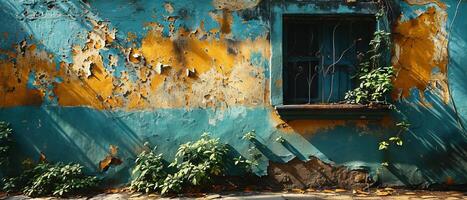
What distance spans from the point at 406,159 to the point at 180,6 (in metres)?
3.27

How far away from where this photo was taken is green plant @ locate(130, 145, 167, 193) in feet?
16.3

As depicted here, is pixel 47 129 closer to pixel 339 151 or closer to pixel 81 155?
pixel 81 155

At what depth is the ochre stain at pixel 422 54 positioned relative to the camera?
17.1 ft

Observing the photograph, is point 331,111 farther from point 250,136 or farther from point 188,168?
point 188,168

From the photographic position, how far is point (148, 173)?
504 centimetres

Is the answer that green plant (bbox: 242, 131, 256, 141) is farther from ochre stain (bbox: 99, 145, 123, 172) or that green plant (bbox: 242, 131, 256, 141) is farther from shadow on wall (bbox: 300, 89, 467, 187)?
ochre stain (bbox: 99, 145, 123, 172)

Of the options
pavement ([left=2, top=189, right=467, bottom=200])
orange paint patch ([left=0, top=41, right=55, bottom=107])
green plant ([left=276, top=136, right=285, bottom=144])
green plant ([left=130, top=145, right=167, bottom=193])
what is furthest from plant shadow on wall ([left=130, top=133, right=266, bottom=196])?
orange paint patch ([left=0, top=41, right=55, bottom=107])

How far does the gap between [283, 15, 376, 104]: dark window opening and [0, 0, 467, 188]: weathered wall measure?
327mm

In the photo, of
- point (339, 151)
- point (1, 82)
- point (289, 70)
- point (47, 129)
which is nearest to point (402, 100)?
point (339, 151)

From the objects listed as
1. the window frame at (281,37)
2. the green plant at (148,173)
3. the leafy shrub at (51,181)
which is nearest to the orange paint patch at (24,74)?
the leafy shrub at (51,181)

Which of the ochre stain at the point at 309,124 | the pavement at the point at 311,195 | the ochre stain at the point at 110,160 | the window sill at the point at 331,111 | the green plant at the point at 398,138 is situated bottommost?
the pavement at the point at 311,195

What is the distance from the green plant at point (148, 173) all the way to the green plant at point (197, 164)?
117mm

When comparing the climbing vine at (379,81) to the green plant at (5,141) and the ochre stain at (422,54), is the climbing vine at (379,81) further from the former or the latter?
the green plant at (5,141)

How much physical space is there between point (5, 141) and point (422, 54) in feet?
16.6
